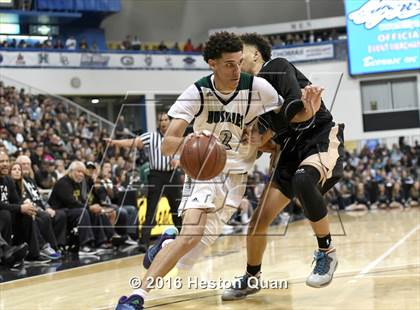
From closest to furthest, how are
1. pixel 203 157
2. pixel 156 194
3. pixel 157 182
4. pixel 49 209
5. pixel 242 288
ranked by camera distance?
pixel 203 157, pixel 242 288, pixel 49 209, pixel 156 194, pixel 157 182

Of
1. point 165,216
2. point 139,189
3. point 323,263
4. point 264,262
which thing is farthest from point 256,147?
point 139,189

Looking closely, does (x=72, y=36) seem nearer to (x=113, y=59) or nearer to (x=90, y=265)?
(x=113, y=59)

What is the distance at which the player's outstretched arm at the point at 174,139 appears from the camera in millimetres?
3963

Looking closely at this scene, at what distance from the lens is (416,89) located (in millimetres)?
27109

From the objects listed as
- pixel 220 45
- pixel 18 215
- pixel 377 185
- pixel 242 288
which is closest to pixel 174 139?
pixel 220 45

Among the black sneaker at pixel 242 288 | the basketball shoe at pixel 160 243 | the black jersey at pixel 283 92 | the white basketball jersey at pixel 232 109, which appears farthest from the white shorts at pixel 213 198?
the black sneaker at pixel 242 288

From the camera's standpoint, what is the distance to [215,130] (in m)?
4.38

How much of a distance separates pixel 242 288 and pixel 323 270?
0.77 metres

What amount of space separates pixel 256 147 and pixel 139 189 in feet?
22.4

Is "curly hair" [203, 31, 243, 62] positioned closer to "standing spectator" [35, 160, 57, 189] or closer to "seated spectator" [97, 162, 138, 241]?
"seated spectator" [97, 162, 138, 241]

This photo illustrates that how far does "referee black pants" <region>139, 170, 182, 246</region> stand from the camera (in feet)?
29.0

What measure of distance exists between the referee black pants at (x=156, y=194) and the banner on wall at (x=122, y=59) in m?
14.8

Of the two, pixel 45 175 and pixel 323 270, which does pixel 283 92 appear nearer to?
pixel 323 270

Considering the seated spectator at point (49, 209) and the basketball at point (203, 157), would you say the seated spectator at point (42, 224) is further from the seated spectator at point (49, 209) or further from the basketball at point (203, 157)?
→ the basketball at point (203, 157)
